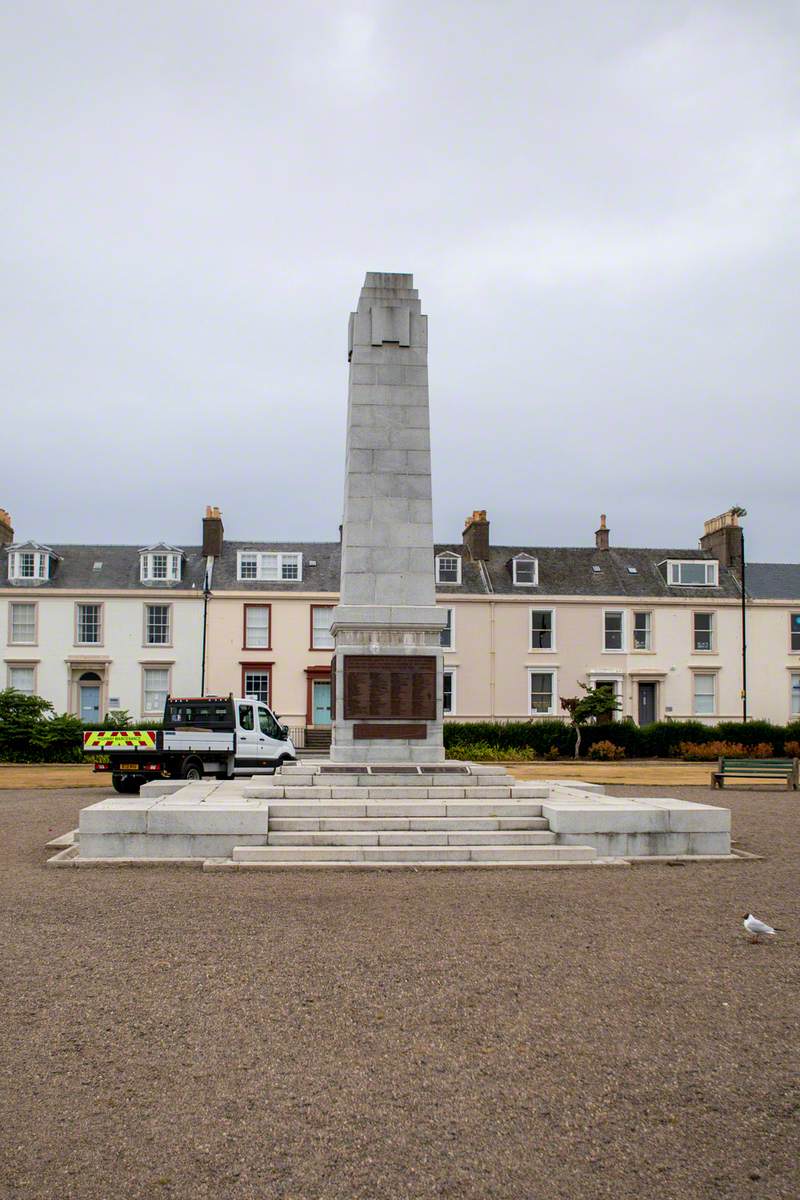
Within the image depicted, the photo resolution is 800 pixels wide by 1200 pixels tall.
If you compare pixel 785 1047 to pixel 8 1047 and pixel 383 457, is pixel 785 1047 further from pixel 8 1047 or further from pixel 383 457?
pixel 383 457

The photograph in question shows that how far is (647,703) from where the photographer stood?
152 feet

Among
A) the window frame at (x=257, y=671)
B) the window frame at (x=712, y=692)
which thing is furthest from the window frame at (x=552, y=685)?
the window frame at (x=257, y=671)

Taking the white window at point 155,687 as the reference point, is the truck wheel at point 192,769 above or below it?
below

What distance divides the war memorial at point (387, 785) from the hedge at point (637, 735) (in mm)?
20736

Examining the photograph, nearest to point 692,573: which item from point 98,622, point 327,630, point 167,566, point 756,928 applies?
point 327,630

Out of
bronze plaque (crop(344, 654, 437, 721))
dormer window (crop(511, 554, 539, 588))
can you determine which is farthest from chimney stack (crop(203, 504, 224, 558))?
bronze plaque (crop(344, 654, 437, 721))

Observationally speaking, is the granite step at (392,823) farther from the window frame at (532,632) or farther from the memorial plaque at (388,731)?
the window frame at (532,632)

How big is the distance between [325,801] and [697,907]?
5778 mm

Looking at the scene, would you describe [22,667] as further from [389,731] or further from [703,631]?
[389,731]

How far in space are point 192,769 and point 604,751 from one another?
21.2 meters

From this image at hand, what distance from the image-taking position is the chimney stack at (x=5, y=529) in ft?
153

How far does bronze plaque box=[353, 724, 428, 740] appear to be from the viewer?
16531 mm

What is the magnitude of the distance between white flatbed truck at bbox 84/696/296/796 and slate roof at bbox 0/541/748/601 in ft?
63.3

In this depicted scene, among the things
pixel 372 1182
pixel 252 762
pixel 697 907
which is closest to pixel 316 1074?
pixel 372 1182
